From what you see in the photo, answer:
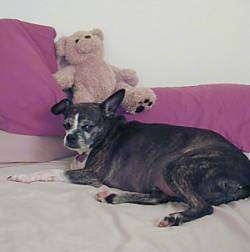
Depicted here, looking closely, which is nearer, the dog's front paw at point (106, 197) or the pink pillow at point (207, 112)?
the dog's front paw at point (106, 197)

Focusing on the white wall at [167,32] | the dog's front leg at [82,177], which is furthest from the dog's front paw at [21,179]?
the white wall at [167,32]

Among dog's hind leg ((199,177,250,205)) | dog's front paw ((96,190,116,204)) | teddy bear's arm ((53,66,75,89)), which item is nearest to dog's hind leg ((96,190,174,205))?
dog's front paw ((96,190,116,204))

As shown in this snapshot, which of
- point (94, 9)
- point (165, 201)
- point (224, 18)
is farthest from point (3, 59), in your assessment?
point (224, 18)

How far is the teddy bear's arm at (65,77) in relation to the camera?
6.88 ft

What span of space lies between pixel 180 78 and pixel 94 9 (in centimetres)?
62

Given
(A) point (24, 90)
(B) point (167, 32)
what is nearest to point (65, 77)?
(A) point (24, 90)

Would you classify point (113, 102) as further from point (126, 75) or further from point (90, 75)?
point (126, 75)

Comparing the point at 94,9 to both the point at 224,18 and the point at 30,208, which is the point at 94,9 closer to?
the point at 224,18

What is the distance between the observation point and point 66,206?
1.55 metres

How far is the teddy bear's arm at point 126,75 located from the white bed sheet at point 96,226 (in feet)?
2.48

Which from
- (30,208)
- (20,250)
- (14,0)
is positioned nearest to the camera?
(20,250)

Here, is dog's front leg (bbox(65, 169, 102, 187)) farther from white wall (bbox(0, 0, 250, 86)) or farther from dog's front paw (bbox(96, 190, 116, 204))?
white wall (bbox(0, 0, 250, 86))

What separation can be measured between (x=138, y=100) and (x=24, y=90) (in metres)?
0.51

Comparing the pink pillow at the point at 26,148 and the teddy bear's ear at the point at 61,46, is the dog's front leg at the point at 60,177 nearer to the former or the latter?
the pink pillow at the point at 26,148
